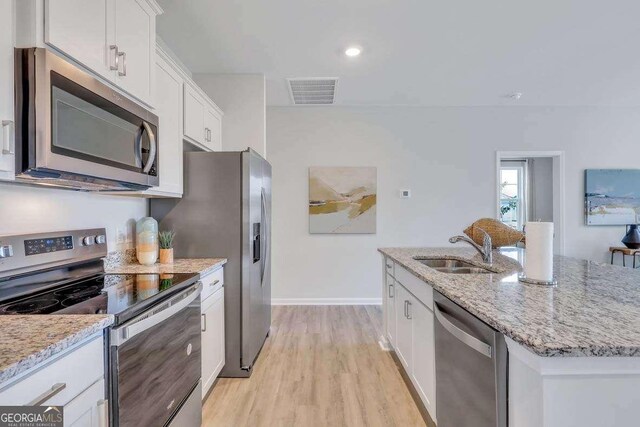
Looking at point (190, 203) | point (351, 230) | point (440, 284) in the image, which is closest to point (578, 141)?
point (351, 230)

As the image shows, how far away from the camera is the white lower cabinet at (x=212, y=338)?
1.99 m

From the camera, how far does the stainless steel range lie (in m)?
1.14

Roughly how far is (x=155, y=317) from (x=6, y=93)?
0.91 metres

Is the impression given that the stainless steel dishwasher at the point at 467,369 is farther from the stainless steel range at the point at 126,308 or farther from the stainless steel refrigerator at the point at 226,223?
the stainless steel refrigerator at the point at 226,223

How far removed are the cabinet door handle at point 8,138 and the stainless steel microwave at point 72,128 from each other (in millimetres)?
17

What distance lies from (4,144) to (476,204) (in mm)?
4637

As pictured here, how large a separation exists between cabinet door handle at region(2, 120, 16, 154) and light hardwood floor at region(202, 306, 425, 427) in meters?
1.70

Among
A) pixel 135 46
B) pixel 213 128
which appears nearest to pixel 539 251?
pixel 135 46

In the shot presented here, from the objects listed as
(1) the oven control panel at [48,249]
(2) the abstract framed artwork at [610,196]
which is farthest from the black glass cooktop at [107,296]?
(2) the abstract framed artwork at [610,196]

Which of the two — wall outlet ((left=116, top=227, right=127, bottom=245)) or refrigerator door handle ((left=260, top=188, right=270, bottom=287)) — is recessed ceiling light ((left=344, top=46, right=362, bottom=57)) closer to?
refrigerator door handle ((left=260, top=188, right=270, bottom=287))

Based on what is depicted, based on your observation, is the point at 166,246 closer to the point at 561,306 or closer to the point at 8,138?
the point at 8,138

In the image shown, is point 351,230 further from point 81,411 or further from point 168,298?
point 81,411

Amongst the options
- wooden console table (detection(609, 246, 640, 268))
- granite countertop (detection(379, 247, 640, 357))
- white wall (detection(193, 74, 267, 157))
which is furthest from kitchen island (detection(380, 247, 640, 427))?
wooden console table (detection(609, 246, 640, 268))

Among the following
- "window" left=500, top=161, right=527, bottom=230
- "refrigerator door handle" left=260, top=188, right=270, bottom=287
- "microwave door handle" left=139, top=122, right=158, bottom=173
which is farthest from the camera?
"window" left=500, top=161, right=527, bottom=230
